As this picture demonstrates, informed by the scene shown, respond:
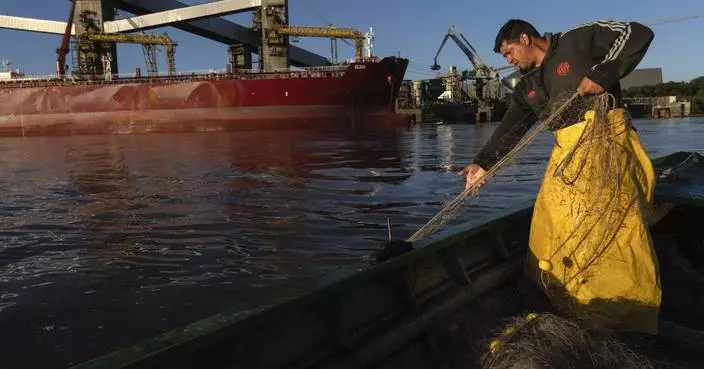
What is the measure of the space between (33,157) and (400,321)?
19.9 meters

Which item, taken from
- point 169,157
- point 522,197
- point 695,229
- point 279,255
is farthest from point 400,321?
point 169,157

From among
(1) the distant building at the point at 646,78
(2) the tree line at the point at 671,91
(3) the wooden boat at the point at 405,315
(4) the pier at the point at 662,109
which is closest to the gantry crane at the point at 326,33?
(4) the pier at the point at 662,109

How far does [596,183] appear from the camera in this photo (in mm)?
2857

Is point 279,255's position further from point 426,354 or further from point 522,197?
point 522,197

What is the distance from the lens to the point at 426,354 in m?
2.91

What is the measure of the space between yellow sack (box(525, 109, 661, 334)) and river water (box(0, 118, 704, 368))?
1265 millimetres

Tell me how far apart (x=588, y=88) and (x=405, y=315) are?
1.55 metres

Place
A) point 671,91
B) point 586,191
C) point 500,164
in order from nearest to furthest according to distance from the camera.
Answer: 1. point 586,191
2. point 500,164
3. point 671,91

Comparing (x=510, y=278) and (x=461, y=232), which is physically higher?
(x=461, y=232)

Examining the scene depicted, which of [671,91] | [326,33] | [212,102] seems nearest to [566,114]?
[212,102]

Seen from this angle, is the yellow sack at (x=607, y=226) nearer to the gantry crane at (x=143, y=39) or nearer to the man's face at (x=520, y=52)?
the man's face at (x=520, y=52)

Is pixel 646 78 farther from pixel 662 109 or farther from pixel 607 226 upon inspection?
pixel 607 226

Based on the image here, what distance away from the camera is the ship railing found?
36938mm

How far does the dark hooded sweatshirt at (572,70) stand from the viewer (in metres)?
2.69
